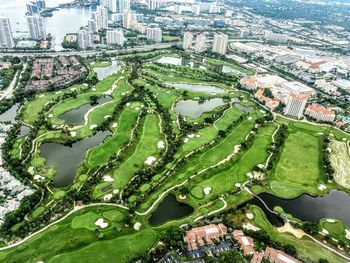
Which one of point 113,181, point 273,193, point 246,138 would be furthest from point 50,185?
point 246,138

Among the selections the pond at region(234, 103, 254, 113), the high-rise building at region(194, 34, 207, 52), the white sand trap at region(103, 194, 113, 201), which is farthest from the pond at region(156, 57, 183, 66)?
the white sand trap at region(103, 194, 113, 201)

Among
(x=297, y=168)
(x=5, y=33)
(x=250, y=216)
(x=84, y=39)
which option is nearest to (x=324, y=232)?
(x=250, y=216)

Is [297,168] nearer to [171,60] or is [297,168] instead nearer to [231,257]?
[231,257]

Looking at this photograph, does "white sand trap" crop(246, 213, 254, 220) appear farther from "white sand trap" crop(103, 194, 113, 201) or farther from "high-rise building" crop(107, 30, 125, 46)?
"high-rise building" crop(107, 30, 125, 46)

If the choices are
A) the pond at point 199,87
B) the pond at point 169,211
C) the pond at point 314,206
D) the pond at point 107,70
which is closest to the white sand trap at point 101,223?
the pond at point 169,211

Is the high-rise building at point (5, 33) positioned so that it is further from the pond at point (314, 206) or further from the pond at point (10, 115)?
the pond at point (314, 206)
